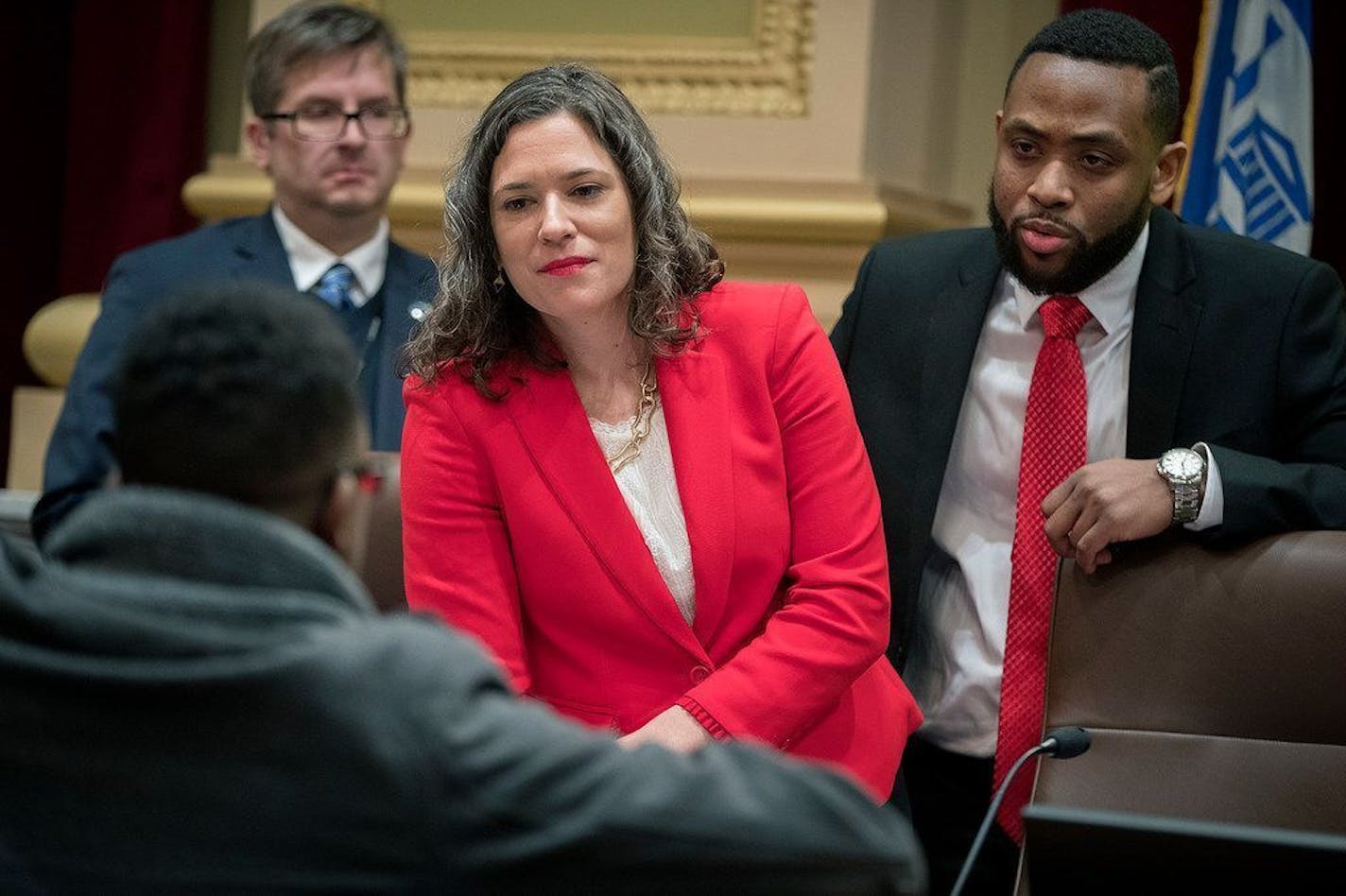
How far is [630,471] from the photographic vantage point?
2184mm

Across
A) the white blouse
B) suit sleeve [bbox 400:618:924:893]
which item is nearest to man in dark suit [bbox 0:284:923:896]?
suit sleeve [bbox 400:618:924:893]

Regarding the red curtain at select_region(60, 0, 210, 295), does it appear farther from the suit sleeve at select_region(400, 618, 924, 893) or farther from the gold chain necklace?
the suit sleeve at select_region(400, 618, 924, 893)

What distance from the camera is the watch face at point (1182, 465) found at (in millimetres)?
2115

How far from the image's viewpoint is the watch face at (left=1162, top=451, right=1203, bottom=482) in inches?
83.3

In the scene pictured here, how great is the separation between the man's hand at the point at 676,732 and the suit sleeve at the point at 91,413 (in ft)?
3.99

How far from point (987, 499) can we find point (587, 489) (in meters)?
0.59

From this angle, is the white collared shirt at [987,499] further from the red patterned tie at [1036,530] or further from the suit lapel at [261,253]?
the suit lapel at [261,253]

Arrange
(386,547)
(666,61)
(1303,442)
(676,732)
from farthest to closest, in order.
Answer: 1. (666,61)
2. (386,547)
3. (1303,442)
4. (676,732)

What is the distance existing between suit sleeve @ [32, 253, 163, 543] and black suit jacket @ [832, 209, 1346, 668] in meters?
1.29

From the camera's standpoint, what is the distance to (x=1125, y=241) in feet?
7.61

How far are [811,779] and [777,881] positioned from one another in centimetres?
7

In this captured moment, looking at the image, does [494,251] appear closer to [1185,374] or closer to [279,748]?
[1185,374]

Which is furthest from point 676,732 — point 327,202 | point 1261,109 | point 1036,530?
point 1261,109

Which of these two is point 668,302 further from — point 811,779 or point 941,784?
point 811,779
